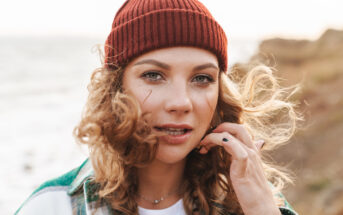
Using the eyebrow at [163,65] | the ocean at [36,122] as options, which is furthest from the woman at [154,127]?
the ocean at [36,122]

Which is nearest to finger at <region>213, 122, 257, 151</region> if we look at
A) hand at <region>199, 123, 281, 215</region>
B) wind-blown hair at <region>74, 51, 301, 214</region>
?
hand at <region>199, 123, 281, 215</region>

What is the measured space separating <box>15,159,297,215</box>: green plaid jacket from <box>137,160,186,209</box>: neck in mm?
233

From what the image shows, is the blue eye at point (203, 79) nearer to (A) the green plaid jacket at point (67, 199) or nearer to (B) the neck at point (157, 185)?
(B) the neck at point (157, 185)

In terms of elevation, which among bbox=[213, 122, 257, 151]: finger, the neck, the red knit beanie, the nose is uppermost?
the red knit beanie

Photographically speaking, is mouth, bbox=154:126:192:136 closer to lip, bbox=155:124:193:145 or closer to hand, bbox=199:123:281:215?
lip, bbox=155:124:193:145

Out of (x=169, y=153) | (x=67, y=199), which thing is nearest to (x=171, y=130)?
(x=169, y=153)

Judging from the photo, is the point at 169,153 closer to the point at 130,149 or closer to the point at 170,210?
the point at 130,149

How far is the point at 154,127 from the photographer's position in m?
1.92

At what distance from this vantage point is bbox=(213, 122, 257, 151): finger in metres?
2.10

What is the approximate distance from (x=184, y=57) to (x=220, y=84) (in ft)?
1.55

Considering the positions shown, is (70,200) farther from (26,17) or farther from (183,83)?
(26,17)

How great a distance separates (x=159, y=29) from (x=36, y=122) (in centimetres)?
1130

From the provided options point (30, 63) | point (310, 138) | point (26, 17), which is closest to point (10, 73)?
point (30, 63)

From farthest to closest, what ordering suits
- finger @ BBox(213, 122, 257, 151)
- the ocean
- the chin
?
the ocean → finger @ BBox(213, 122, 257, 151) → the chin
